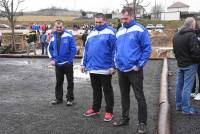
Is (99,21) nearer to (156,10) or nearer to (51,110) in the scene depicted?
(51,110)

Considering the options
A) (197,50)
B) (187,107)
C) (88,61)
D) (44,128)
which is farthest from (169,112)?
(44,128)

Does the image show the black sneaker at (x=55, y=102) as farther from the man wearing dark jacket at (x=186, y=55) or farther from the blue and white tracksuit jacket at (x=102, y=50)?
the man wearing dark jacket at (x=186, y=55)

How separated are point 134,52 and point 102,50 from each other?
2.87 feet

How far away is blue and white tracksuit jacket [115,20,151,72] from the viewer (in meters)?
6.39

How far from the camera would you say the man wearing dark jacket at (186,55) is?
7.47 meters

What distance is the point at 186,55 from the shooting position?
761 centimetres

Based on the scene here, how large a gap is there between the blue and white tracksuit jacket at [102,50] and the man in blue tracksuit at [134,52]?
528mm

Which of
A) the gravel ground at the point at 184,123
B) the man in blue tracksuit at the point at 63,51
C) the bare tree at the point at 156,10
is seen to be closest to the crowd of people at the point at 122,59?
the man in blue tracksuit at the point at 63,51

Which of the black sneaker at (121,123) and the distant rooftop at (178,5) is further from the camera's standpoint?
the distant rooftop at (178,5)

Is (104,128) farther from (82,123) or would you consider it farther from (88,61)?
(88,61)

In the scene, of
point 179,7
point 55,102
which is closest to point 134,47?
point 55,102

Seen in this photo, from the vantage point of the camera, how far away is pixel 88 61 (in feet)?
24.3

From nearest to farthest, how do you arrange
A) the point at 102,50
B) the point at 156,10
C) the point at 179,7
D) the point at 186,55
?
the point at 102,50 < the point at 186,55 < the point at 156,10 < the point at 179,7

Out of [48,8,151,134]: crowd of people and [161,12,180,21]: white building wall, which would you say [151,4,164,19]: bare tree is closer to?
[161,12,180,21]: white building wall
